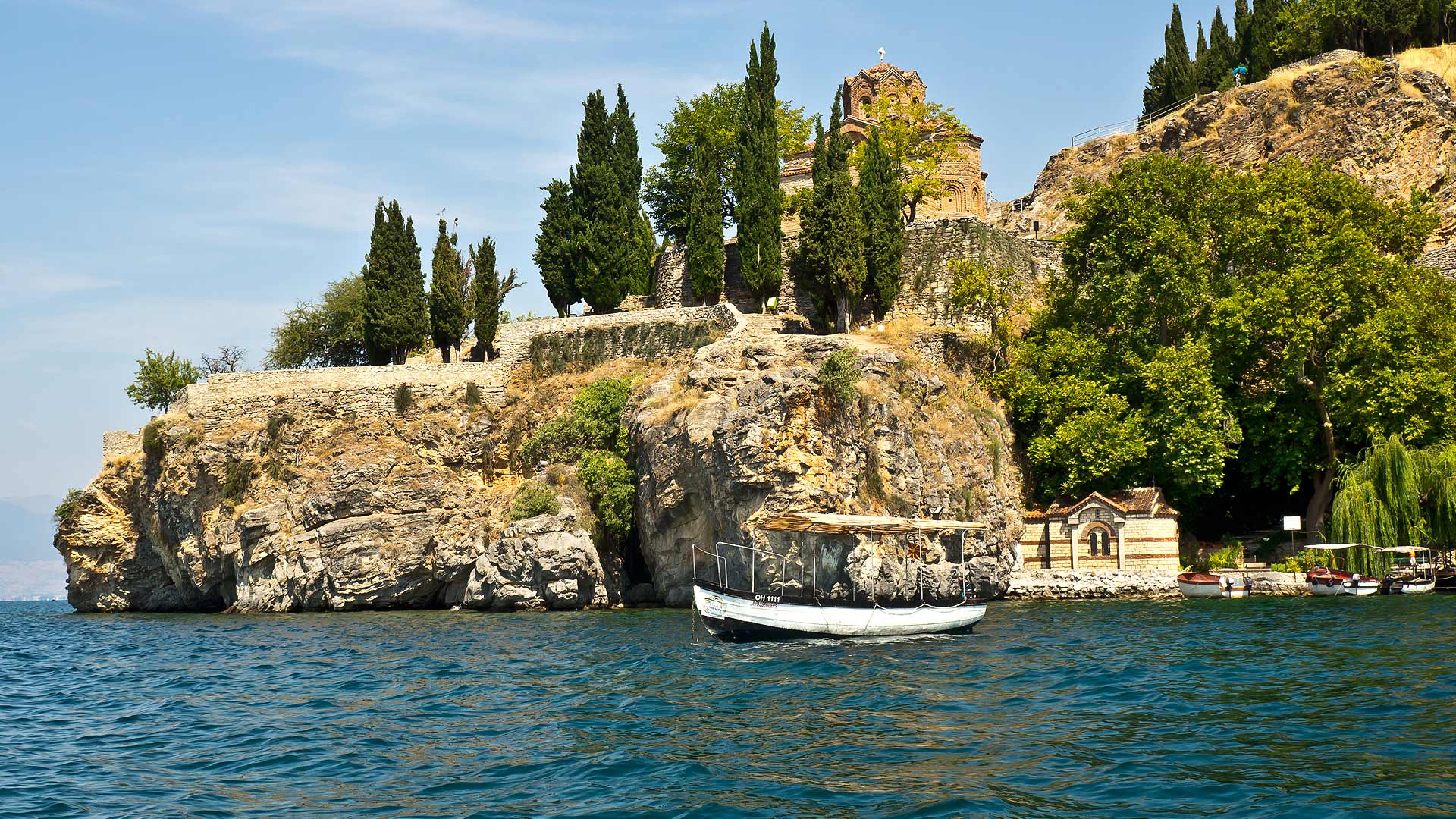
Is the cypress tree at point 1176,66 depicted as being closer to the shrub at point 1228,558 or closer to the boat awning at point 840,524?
the shrub at point 1228,558

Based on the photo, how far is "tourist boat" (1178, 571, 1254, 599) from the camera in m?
39.5

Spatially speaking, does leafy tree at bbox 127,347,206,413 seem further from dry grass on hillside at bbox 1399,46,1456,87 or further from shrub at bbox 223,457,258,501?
dry grass on hillside at bbox 1399,46,1456,87

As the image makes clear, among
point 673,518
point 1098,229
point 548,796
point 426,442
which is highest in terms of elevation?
point 1098,229

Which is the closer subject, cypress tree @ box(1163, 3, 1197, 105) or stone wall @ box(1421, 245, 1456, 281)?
stone wall @ box(1421, 245, 1456, 281)

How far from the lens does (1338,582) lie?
38156 mm

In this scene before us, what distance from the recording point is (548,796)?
14633 mm

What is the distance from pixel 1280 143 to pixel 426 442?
141 feet

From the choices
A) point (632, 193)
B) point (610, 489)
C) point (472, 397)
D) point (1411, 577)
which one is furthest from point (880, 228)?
point (1411, 577)

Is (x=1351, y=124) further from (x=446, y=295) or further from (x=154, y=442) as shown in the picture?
(x=154, y=442)

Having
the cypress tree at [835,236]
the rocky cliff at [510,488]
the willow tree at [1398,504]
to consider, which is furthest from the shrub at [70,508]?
the willow tree at [1398,504]

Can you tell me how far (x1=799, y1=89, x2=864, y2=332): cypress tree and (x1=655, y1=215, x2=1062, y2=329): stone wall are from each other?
1950 mm

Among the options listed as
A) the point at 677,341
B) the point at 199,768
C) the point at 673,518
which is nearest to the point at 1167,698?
the point at 199,768

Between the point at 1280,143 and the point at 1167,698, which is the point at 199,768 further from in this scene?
the point at 1280,143

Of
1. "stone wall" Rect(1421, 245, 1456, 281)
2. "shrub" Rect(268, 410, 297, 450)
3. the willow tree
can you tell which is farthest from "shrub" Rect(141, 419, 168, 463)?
"stone wall" Rect(1421, 245, 1456, 281)
